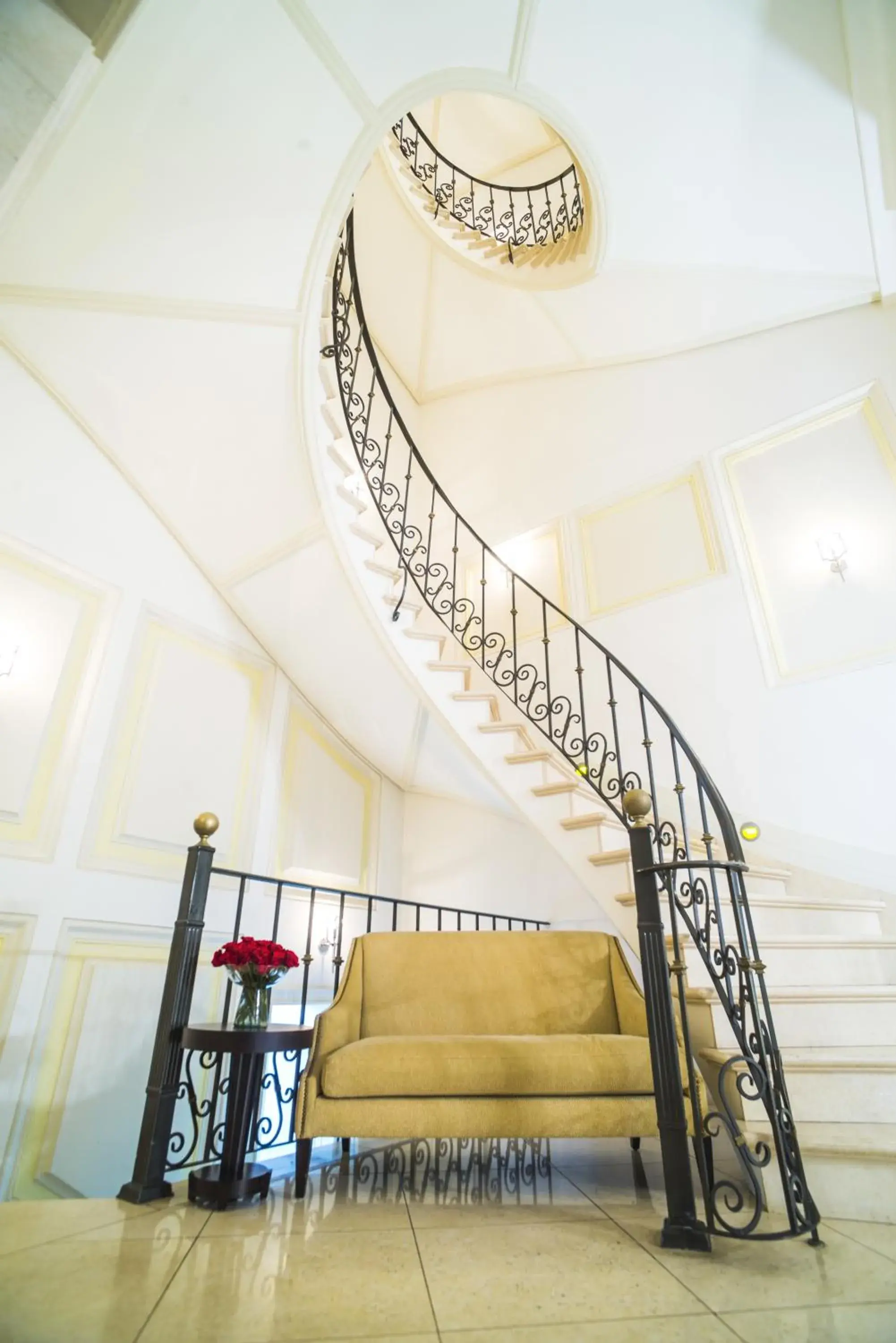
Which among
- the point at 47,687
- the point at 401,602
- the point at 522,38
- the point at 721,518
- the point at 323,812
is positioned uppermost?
the point at 522,38

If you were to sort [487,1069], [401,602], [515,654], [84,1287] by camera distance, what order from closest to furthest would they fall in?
[84,1287] → [487,1069] → [401,602] → [515,654]

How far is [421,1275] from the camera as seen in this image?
132 centimetres

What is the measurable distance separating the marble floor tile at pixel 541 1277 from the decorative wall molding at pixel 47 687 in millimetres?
2430

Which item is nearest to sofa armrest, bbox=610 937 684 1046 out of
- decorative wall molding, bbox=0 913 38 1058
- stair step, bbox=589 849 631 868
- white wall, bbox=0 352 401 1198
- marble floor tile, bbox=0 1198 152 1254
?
stair step, bbox=589 849 631 868

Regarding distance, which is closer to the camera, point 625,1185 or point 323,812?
point 625,1185

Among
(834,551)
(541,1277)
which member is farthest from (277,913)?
(834,551)

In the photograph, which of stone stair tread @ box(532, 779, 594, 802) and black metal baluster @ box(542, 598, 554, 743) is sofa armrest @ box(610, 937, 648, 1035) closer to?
stone stair tread @ box(532, 779, 594, 802)

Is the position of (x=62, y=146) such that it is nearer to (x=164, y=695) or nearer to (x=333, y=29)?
(x=333, y=29)

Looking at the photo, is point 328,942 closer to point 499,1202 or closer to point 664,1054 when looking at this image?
point 499,1202

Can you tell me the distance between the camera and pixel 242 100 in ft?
8.43

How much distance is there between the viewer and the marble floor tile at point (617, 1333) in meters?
1.06

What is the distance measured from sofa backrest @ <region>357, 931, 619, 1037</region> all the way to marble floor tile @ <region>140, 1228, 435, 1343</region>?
840 mm

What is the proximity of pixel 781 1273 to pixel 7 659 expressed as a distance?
11.5ft

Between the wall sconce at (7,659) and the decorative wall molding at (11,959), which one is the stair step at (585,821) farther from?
the wall sconce at (7,659)
